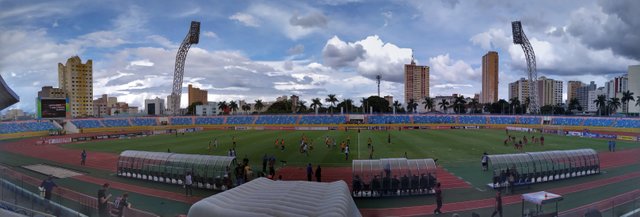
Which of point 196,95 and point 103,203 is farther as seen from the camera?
point 196,95

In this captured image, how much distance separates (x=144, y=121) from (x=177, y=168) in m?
3.33

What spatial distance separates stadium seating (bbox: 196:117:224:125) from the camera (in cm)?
1159

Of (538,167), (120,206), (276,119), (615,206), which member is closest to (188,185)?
(120,206)

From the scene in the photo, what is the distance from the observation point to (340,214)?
5.10 meters

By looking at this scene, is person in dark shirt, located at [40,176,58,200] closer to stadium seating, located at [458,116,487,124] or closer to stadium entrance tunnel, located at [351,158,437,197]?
stadium entrance tunnel, located at [351,158,437,197]

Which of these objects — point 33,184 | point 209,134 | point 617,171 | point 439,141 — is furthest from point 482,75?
point 439,141

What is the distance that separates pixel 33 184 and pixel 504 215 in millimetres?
11462

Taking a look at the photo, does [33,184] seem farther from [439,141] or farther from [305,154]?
[439,141]

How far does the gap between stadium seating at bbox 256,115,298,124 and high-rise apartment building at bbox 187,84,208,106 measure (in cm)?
349

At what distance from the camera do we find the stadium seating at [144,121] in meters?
11.0

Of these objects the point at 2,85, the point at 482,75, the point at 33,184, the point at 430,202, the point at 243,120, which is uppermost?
the point at 482,75

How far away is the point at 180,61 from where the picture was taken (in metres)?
9.45

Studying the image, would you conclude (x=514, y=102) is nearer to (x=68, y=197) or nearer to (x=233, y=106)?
(x=233, y=106)

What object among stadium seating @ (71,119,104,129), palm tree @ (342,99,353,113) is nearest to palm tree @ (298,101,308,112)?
palm tree @ (342,99,353,113)
